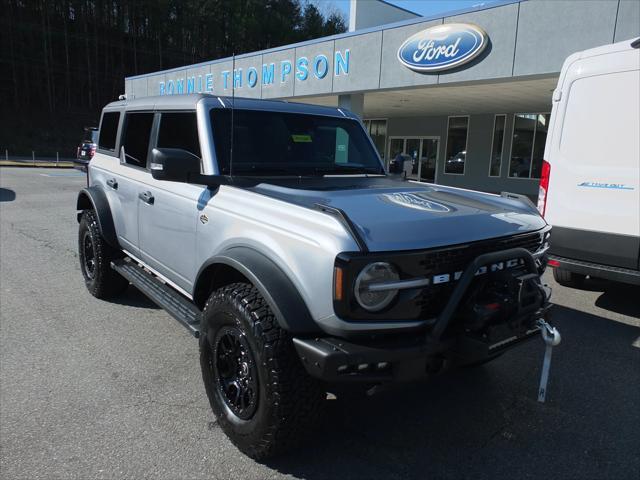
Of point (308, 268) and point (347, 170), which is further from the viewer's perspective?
point (347, 170)

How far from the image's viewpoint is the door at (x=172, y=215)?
331 cm

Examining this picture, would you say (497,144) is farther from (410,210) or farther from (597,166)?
(410,210)

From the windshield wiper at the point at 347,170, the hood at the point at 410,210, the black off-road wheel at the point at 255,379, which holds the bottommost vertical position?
the black off-road wheel at the point at 255,379

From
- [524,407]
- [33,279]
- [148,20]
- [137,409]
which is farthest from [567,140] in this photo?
[148,20]

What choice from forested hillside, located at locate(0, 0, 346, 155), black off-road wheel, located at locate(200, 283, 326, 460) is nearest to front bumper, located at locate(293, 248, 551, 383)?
black off-road wheel, located at locate(200, 283, 326, 460)

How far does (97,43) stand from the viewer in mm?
51844

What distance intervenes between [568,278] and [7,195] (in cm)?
1369

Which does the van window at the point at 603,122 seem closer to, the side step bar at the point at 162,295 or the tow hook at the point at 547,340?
the tow hook at the point at 547,340

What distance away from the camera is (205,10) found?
168ft

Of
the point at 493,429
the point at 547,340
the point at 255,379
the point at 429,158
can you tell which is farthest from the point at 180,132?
the point at 429,158

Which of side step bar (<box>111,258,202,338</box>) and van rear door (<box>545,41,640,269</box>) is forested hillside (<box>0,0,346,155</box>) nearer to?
side step bar (<box>111,258,202,338</box>)

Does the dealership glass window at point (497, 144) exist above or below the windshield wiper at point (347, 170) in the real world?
above

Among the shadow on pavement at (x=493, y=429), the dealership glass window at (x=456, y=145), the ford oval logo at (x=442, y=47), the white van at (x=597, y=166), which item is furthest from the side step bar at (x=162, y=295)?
the dealership glass window at (x=456, y=145)

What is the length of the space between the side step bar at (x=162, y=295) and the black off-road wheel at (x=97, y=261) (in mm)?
188
